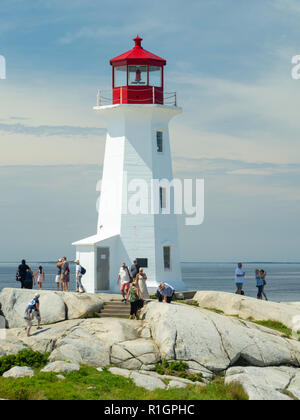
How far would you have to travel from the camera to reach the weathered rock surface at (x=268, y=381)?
64.6 feet

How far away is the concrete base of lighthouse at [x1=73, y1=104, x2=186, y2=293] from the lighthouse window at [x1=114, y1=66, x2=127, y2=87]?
123 cm

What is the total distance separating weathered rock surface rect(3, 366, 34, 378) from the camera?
824 inches

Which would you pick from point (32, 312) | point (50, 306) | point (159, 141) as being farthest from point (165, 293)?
point (159, 141)

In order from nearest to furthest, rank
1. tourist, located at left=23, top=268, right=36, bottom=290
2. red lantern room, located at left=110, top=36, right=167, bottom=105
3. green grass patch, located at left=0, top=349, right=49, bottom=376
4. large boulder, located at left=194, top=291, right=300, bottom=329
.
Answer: green grass patch, located at left=0, top=349, right=49, bottom=376, large boulder, located at left=194, top=291, right=300, bottom=329, tourist, located at left=23, top=268, right=36, bottom=290, red lantern room, located at left=110, top=36, right=167, bottom=105

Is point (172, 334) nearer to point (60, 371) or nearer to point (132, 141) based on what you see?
point (60, 371)

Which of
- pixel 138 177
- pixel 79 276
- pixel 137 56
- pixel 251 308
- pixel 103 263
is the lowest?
pixel 251 308

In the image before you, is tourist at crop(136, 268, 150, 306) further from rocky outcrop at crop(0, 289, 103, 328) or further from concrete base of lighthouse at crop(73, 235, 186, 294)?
concrete base of lighthouse at crop(73, 235, 186, 294)

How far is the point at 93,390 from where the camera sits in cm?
2003

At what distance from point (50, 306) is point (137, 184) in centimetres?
800

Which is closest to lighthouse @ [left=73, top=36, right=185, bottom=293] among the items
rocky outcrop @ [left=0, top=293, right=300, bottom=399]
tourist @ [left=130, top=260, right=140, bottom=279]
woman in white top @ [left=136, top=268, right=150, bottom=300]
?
tourist @ [left=130, top=260, right=140, bottom=279]

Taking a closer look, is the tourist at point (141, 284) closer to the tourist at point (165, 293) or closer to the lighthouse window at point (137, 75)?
the tourist at point (165, 293)

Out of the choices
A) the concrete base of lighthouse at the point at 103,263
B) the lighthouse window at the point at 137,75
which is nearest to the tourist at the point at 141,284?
the concrete base of lighthouse at the point at 103,263

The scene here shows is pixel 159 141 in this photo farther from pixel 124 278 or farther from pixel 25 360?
pixel 25 360

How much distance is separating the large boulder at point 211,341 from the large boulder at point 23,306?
11.4 feet
